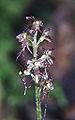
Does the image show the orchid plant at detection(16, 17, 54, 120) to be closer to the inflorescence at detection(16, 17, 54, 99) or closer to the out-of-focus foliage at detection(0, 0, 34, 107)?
the inflorescence at detection(16, 17, 54, 99)

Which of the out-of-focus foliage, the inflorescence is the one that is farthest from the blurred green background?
the inflorescence
